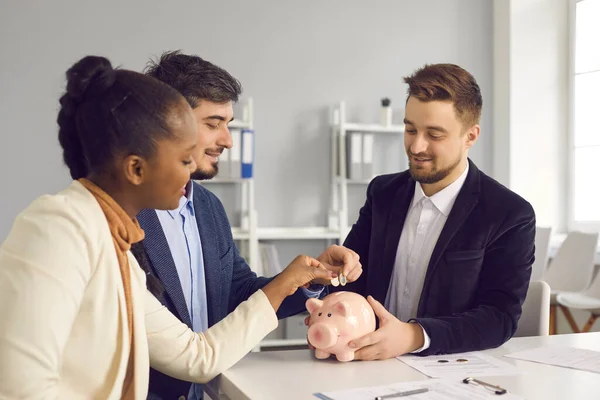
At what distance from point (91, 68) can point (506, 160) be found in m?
4.29

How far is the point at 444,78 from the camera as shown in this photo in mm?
1929

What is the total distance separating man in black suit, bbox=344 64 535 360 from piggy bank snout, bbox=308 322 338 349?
4.4 inches

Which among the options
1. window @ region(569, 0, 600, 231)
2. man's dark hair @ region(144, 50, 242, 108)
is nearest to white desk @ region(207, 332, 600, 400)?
man's dark hair @ region(144, 50, 242, 108)

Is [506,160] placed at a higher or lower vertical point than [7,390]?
higher

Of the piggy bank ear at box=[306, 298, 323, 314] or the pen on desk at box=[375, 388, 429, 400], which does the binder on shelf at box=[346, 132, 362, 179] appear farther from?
the pen on desk at box=[375, 388, 429, 400]

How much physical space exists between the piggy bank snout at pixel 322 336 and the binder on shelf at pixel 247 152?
2.92 meters

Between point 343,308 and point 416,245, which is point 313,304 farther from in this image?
point 416,245

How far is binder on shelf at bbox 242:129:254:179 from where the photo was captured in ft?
14.4

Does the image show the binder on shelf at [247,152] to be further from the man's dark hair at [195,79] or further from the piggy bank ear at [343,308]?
the piggy bank ear at [343,308]

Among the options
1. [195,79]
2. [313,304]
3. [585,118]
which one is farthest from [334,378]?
[585,118]

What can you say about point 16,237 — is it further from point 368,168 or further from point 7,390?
point 368,168

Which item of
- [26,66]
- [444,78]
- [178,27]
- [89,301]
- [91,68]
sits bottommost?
[89,301]

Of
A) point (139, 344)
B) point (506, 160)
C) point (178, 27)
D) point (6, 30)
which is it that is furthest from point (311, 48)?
point (139, 344)

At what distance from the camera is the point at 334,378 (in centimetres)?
142
